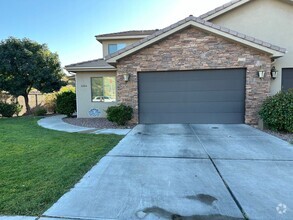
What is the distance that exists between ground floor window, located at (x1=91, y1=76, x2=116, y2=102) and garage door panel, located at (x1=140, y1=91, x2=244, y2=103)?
11.2 feet

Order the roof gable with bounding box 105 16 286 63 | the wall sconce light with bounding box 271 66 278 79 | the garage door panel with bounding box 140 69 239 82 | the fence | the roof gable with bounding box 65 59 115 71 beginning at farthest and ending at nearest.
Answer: the fence, the roof gable with bounding box 65 59 115 71, the wall sconce light with bounding box 271 66 278 79, the garage door panel with bounding box 140 69 239 82, the roof gable with bounding box 105 16 286 63

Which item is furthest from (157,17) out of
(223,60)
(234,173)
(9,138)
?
(234,173)

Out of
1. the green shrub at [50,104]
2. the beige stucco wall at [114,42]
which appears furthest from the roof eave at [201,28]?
the green shrub at [50,104]

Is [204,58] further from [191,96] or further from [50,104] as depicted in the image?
[50,104]

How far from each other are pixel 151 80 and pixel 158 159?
551 cm

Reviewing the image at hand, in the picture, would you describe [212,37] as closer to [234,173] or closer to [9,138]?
[234,173]

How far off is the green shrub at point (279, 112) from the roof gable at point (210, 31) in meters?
1.93

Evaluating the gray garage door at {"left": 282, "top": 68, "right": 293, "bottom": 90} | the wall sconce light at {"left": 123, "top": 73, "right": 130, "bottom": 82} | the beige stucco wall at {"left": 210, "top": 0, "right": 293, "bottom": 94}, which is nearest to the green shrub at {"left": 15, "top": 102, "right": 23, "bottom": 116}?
the wall sconce light at {"left": 123, "top": 73, "right": 130, "bottom": 82}

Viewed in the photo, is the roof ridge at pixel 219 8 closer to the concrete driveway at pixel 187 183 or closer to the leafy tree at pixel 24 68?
the concrete driveway at pixel 187 183

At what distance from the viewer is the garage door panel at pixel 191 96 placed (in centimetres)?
962

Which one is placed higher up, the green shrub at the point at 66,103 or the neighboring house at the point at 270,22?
the neighboring house at the point at 270,22

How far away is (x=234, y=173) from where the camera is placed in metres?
4.34

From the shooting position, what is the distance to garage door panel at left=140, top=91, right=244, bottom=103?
9.62 meters

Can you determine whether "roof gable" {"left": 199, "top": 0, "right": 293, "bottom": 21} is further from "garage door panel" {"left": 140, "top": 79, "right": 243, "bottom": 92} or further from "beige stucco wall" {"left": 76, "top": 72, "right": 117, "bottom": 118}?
"beige stucco wall" {"left": 76, "top": 72, "right": 117, "bottom": 118}
